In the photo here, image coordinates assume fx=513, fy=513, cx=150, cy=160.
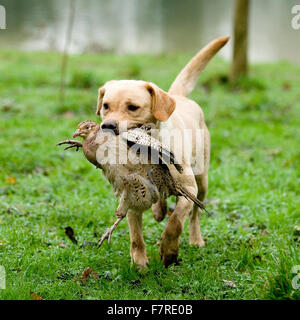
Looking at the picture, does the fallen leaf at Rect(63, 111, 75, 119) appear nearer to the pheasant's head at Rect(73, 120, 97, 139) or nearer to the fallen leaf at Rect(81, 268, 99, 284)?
the fallen leaf at Rect(81, 268, 99, 284)

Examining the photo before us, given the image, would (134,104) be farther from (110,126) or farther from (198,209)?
(198,209)

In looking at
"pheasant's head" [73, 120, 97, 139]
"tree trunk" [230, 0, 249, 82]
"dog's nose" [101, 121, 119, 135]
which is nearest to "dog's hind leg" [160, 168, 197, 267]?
"dog's nose" [101, 121, 119, 135]

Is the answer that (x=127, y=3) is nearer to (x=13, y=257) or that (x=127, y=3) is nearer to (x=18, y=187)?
(x=18, y=187)

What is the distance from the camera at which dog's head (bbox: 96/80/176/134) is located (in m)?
3.87

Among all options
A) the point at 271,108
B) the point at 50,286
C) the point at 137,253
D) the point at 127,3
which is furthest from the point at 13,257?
the point at 127,3

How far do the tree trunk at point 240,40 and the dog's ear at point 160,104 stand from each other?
757cm

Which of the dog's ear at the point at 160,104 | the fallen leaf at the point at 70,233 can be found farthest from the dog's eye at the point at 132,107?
Answer: the fallen leaf at the point at 70,233

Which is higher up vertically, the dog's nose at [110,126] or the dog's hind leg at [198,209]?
the dog's nose at [110,126]

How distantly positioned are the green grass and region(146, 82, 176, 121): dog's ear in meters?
1.26

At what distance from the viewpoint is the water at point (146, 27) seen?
18.1m

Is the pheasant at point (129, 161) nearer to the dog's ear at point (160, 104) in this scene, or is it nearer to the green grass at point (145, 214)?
the dog's ear at point (160, 104)

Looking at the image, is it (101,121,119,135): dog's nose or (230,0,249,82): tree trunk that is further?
(230,0,249,82): tree trunk

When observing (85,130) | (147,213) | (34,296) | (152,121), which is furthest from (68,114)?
(34,296)
